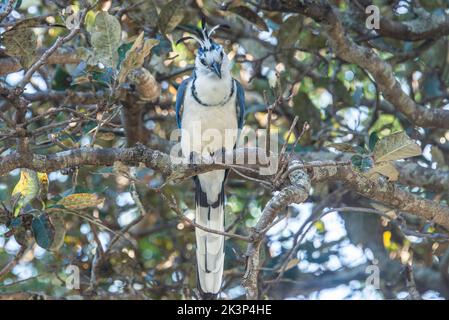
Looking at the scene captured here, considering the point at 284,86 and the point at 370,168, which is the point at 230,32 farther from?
the point at 370,168

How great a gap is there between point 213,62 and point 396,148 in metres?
1.60

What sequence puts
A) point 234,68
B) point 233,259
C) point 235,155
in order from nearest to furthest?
1. point 235,155
2. point 233,259
3. point 234,68

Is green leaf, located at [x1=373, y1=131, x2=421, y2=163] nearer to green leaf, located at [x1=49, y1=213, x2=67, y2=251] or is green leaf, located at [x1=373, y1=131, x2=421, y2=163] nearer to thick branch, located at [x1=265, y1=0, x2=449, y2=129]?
thick branch, located at [x1=265, y1=0, x2=449, y2=129]

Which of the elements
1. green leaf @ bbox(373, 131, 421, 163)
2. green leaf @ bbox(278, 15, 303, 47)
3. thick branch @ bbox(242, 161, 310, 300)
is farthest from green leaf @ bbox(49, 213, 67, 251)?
green leaf @ bbox(278, 15, 303, 47)

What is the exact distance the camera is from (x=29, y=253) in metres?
5.11

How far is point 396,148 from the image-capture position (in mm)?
3041

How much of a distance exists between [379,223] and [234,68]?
5.19ft

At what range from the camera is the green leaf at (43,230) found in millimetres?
3273

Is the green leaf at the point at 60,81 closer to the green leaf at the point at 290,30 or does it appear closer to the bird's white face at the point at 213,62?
the bird's white face at the point at 213,62

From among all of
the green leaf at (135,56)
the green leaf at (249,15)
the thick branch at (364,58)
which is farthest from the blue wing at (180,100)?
the green leaf at (135,56)

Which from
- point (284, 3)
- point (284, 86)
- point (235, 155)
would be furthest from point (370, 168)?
point (284, 86)

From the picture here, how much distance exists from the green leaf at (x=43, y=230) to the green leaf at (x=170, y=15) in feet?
4.62

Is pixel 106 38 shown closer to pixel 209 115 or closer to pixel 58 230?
pixel 58 230

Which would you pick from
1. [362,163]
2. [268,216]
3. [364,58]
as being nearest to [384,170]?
[362,163]
